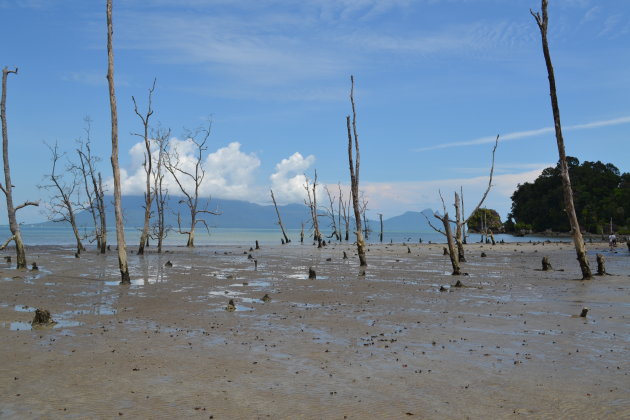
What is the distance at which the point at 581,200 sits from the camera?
3607 inches

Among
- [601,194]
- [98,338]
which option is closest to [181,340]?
[98,338]

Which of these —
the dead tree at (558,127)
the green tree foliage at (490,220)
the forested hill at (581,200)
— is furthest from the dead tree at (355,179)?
the green tree foliage at (490,220)

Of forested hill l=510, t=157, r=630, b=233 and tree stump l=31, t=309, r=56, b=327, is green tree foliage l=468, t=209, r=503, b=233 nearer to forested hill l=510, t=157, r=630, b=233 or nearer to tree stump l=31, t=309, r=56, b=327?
forested hill l=510, t=157, r=630, b=233

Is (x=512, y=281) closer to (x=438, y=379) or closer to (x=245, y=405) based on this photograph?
(x=438, y=379)

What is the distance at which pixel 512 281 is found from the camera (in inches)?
792

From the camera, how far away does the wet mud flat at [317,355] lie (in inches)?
247

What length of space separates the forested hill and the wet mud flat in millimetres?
79564

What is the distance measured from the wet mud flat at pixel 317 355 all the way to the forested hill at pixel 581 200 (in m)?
79.6

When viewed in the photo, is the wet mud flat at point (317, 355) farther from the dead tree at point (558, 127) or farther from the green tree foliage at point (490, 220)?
the green tree foliage at point (490, 220)

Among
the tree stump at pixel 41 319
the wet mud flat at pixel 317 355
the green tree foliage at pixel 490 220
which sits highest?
the green tree foliage at pixel 490 220

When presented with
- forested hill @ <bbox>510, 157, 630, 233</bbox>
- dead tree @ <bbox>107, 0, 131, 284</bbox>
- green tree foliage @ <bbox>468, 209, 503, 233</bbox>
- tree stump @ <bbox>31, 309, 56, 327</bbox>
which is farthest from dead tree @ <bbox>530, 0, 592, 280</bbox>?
green tree foliage @ <bbox>468, 209, 503, 233</bbox>

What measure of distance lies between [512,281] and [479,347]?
12.1m

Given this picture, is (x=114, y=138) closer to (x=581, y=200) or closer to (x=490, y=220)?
(x=581, y=200)

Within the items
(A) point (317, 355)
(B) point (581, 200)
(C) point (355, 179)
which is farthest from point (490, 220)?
(A) point (317, 355)
